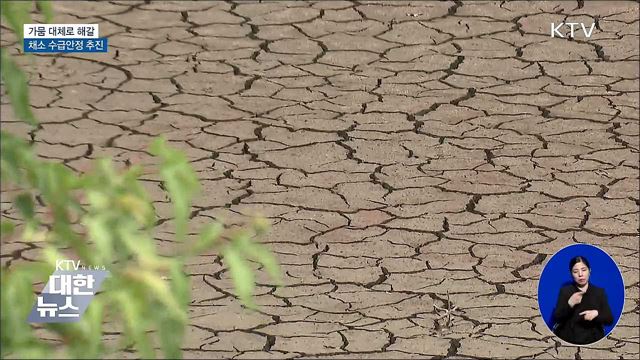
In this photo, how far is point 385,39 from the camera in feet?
19.9

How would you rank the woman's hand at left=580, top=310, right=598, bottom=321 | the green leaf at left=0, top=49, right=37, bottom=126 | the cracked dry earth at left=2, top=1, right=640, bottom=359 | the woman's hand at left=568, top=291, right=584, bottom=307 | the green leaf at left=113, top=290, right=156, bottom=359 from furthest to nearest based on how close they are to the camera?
the cracked dry earth at left=2, top=1, right=640, bottom=359, the woman's hand at left=580, top=310, right=598, bottom=321, the woman's hand at left=568, top=291, right=584, bottom=307, the green leaf at left=0, top=49, right=37, bottom=126, the green leaf at left=113, top=290, right=156, bottom=359

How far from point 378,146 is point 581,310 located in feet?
4.82

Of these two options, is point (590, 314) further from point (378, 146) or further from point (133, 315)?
point (133, 315)

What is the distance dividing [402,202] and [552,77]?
1202 millimetres

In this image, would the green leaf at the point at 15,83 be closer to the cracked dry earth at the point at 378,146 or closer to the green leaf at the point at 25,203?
the green leaf at the point at 25,203

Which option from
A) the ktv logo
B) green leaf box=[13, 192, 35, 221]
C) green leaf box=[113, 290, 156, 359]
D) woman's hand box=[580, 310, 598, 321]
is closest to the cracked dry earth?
the ktv logo

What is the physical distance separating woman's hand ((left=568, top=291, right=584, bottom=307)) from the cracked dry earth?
0.25m

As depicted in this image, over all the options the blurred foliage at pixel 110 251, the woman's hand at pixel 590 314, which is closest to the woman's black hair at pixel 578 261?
the woman's hand at pixel 590 314

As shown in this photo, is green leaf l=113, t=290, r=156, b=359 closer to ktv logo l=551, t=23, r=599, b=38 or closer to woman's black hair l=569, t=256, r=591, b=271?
woman's black hair l=569, t=256, r=591, b=271

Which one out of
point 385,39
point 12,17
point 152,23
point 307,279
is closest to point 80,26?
point 152,23

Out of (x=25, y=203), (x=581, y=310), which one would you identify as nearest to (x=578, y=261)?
(x=581, y=310)

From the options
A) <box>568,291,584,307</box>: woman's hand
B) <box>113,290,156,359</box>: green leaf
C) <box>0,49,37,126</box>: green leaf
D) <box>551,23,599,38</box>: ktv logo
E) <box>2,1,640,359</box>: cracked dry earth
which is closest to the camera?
<box>113,290,156,359</box>: green leaf

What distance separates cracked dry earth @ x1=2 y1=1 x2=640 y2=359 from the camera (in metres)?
4.21

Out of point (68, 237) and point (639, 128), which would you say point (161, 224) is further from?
point (68, 237)
